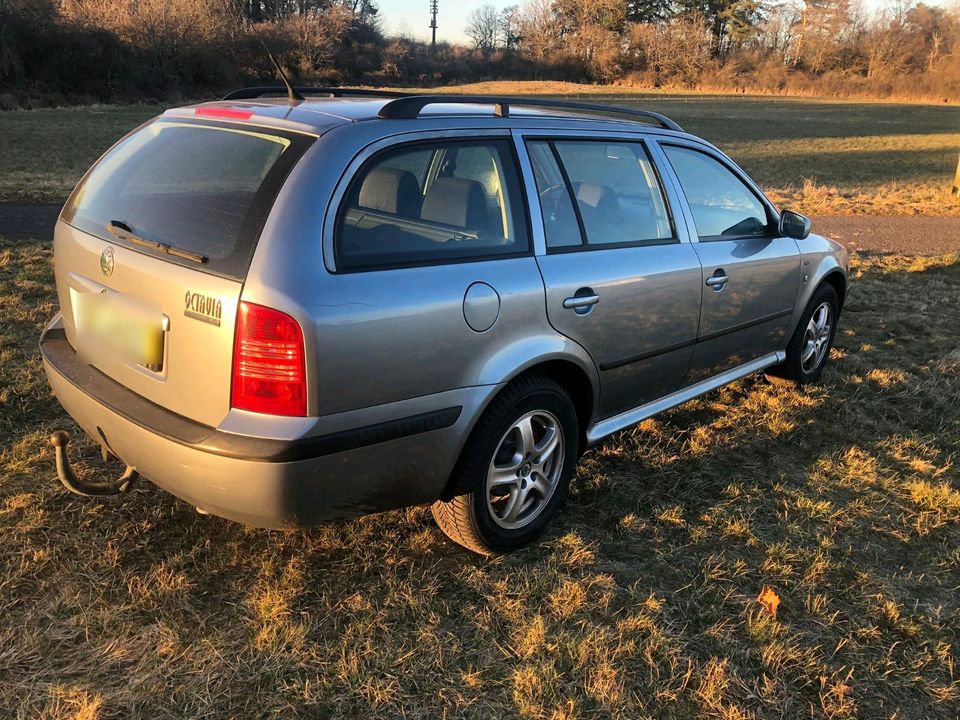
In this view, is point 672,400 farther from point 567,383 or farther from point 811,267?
point 811,267

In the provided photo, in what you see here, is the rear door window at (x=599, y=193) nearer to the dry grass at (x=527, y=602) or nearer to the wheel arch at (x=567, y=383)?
the wheel arch at (x=567, y=383)

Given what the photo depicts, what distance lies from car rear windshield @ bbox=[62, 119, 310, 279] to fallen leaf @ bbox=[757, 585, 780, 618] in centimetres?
218

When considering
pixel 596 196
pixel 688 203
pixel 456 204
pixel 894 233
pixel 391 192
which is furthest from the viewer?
pixel 894 233

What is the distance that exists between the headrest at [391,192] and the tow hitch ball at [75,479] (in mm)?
1293

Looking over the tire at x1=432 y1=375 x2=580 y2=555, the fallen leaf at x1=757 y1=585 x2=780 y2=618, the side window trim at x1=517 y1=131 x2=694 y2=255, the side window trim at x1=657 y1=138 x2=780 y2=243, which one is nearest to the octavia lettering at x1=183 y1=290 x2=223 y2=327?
the tire at x1=432 y1=375 x2=580 y2=555

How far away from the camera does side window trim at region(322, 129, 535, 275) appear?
216 cm

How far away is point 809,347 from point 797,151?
20.6 metres

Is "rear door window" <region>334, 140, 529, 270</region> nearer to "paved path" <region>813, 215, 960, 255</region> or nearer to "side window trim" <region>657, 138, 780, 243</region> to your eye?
"side window trim" <region>657, 138, 780, 243</region>

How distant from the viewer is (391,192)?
8.14 ft

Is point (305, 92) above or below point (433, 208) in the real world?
above

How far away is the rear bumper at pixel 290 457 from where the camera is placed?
2107 mm

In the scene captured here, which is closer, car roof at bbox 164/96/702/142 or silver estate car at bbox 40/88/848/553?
silver estate car at bbox 40/88/848/553

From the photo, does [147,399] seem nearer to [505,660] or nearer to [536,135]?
[505,660]

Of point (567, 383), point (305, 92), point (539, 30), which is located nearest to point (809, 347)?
point (567, 383)
